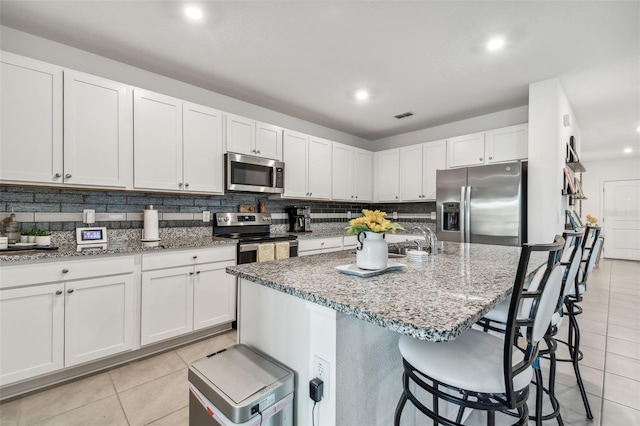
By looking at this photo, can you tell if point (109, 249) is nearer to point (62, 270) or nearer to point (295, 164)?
point (62, 270)

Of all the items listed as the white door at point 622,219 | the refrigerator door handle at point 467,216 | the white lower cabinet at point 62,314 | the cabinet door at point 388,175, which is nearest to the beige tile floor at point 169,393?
the white lower cabinet at point 62,314

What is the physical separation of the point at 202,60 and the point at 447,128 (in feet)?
11.6

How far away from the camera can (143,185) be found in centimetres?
257

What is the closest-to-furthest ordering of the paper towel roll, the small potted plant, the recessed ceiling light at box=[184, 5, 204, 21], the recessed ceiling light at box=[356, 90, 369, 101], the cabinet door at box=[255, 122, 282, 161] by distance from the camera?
the recessed ceiling light at box=[184, 5, 204, 21], the small potted plant, the paper towel roll, the recessed ceiling light at box=[356, 90, 369, 101], the cabinet door at box=[255, 122, 282, 161]

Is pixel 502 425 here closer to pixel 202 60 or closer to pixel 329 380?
pixel 329 380

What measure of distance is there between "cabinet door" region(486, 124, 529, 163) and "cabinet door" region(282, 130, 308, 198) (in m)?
2.44

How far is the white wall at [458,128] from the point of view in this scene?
3.74m

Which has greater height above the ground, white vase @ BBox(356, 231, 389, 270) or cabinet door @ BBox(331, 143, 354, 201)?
cabinet door @ BBox(331, 143, 354, 201)

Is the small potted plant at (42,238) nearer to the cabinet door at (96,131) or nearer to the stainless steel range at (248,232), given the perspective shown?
the cabinet door at (96,131)

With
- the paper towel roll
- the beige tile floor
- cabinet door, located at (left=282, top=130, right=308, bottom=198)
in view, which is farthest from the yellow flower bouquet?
cabinet door, located at (left=282, top=130, right=308, bottom=198)

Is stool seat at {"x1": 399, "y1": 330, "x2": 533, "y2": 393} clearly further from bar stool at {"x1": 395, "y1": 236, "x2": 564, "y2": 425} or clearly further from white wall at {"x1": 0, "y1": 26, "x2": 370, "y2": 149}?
white wall at {"x1": 0, "y1": 26, "x2": 370, "y2": 149}

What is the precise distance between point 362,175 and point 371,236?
3.65 metres

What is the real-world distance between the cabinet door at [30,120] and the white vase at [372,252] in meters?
2.34

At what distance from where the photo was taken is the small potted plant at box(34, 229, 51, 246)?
2.14 meters
